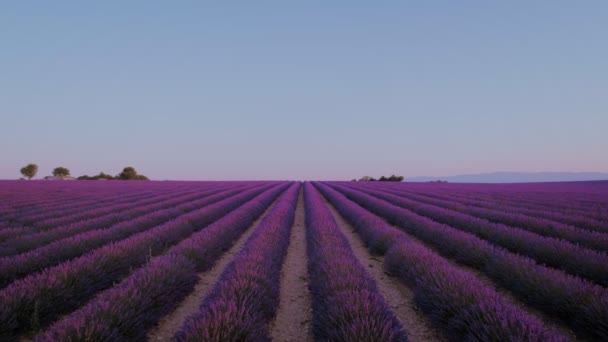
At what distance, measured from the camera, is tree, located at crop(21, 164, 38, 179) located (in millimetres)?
70375

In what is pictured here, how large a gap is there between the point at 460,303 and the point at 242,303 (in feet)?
7.01

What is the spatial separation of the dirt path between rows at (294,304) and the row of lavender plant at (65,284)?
7.88 ft

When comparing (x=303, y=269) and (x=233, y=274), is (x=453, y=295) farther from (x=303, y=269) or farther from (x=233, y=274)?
(x=303, y=269)

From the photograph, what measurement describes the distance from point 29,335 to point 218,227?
14.1 ft

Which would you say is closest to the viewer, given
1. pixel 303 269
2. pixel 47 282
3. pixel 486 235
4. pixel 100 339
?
pixel 100 339

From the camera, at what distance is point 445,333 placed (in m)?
3.07

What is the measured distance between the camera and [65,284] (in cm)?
367

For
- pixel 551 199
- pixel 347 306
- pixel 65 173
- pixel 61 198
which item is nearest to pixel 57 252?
pixel 347 306

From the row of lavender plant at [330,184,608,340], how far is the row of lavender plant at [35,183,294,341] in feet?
13.7

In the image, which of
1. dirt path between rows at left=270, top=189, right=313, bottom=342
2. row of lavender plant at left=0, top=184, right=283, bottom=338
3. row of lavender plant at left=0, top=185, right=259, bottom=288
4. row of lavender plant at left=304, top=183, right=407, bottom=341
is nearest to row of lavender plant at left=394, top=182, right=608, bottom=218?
dirt path between rows at left=270, top=189, right=313, bottom=342

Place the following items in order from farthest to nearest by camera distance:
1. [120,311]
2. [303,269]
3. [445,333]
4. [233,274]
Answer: [303,269], [233,274], [445,333], [120,311]

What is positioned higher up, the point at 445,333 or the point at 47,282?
the point at 47,282

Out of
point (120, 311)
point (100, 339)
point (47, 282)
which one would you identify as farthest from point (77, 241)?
point (100, 339)

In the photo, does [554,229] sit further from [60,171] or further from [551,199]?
[60,171]
